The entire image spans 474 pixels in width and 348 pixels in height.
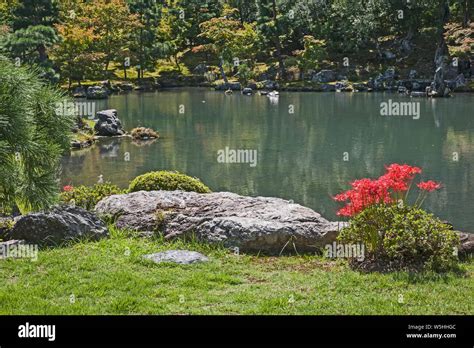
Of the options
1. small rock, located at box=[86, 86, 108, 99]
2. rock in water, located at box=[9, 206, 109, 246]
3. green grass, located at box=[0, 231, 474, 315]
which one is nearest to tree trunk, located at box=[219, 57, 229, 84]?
small rock, located at box=[86, 86, 108, 99]

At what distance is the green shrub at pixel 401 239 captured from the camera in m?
8.72

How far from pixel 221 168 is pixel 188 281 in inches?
720

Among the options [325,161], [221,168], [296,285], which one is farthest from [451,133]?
[296,285]

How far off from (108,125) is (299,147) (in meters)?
12.2

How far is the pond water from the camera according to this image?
2231cm

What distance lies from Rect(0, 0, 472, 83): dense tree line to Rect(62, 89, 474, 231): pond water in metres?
13.7

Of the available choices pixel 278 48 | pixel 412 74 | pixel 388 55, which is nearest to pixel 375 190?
pixel 412 74

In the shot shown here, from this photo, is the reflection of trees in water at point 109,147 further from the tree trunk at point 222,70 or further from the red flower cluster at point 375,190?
the tree trunk at point 222,70

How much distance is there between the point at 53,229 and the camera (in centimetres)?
1039

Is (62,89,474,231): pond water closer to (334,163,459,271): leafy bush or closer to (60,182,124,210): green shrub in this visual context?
(60,182,124,210): green shrub

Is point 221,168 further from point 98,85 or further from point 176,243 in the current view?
point 98,85

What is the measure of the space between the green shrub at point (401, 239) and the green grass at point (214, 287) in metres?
0.37

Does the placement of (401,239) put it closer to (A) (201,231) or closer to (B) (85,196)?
(A) (201,231)

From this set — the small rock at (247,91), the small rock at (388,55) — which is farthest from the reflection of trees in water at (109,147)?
the small rock at (388,55)
